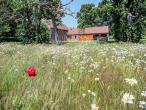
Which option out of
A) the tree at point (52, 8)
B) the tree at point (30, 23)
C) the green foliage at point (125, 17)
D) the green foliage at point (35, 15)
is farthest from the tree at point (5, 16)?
the green foliage at point (125, 17)

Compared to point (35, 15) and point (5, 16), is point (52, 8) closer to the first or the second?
point (35, 15)

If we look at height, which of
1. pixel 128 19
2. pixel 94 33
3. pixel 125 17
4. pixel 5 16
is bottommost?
pixel 94 33

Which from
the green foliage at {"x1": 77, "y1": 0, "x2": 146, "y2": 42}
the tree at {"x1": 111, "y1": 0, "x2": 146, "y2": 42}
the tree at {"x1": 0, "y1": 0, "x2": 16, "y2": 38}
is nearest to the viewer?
the tree at {"x1": 0, "y1": 0, "x2": 16, "y2": 38}

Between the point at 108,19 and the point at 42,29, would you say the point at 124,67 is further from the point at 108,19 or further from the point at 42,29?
the point at 108,19

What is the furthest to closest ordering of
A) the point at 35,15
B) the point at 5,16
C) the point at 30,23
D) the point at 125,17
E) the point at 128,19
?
the point at 125,17 → the point at 128,19 → the point at 30,23 → the point at 35,15 → the point at 5,16

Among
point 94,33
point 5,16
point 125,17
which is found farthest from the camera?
point 94,33

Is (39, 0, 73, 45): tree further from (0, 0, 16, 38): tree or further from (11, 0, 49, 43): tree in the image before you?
(0, 0, 16, 38): tree

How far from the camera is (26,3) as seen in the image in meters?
41.0

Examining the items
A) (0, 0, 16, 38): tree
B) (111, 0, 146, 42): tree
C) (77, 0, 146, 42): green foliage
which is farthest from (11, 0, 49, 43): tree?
(111, 0, 146, 42): tree

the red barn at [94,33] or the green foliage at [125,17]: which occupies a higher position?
the green foliage at [125,17]

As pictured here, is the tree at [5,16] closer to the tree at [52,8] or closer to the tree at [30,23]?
the tree at [30,23]

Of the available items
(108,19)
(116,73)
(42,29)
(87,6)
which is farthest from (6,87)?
(87,6)

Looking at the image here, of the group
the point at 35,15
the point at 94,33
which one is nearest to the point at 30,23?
the point at 35,15

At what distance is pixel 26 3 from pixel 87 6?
88.9 meters
